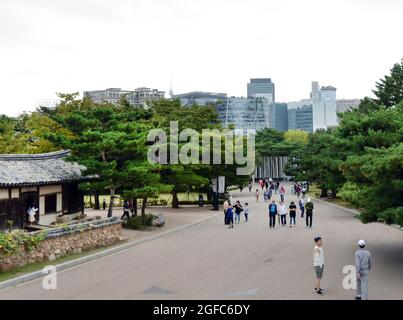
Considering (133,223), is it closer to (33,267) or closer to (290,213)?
(290,213)

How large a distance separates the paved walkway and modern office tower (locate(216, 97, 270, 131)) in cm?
15858

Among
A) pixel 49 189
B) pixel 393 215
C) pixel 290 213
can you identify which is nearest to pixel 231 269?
pixel 393 215

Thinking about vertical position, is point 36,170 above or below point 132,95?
below

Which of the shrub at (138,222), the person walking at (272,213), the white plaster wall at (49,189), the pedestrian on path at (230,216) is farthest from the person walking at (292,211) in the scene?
the white plaster wall at (49,189)

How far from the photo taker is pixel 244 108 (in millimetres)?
196000

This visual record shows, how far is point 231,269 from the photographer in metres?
17.4

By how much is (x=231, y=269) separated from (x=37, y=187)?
12.4 metres

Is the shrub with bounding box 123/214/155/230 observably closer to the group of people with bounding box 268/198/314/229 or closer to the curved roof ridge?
the curved roof ridge

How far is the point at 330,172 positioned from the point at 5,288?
30160 millimetres
